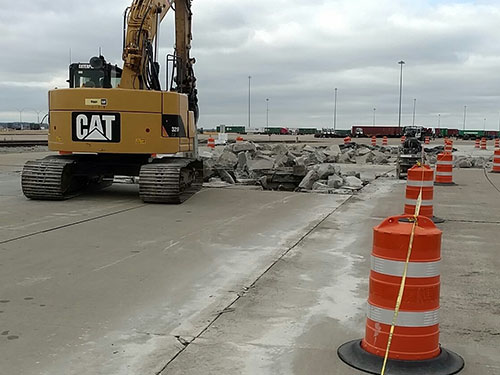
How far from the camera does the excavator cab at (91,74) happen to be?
13.3 metres

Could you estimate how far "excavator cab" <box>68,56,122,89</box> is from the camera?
1326 cm

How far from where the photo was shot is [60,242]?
8.14 metres

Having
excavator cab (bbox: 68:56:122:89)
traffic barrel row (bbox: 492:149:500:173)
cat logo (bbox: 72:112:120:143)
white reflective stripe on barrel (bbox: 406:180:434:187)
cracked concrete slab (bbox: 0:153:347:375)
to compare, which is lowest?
cracked concrete slab (bbox: 0:153:347:375)

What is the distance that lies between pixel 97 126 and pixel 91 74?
1490mm

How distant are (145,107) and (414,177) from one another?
5.89 m

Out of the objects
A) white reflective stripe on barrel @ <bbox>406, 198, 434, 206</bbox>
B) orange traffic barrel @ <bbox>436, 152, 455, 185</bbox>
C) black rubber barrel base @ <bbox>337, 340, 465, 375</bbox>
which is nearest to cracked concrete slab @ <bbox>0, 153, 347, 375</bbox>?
black rubber barrel base @ <bbox>337, 340, 465, 375</bbox>

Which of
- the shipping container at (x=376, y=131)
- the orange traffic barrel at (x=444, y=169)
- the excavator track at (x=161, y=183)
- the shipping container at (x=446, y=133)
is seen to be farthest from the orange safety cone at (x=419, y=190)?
the shipping container at (x=446, y=133)

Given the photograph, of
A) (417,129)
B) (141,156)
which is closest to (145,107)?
(141,156)

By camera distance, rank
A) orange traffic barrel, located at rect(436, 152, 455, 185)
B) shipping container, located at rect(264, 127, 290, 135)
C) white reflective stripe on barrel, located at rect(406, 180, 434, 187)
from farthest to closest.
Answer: shipping container, located at rect(264, 127, 290, 135)
orange traffic barrel, located at rect(436, 152, 455, 185)
white reflective stripe on barrel, located at rect(406, 180, 434, 187)

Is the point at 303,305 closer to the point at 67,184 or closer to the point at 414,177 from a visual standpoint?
the point at 414,177

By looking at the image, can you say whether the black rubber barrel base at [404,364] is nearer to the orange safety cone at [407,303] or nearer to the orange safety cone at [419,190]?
the orange safety cone at [407,303]

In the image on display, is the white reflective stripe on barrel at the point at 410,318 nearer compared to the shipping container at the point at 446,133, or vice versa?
the white reflective stripe on barrel at the point at 410,318

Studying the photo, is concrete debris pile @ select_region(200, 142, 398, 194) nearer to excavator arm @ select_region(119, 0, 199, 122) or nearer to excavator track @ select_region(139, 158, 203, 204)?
excavator arm @ select_region(119, 0, 199, 122)

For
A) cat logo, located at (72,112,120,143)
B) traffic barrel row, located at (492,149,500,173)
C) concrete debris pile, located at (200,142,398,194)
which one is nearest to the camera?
cat logo, located at (72,112,120,143)
